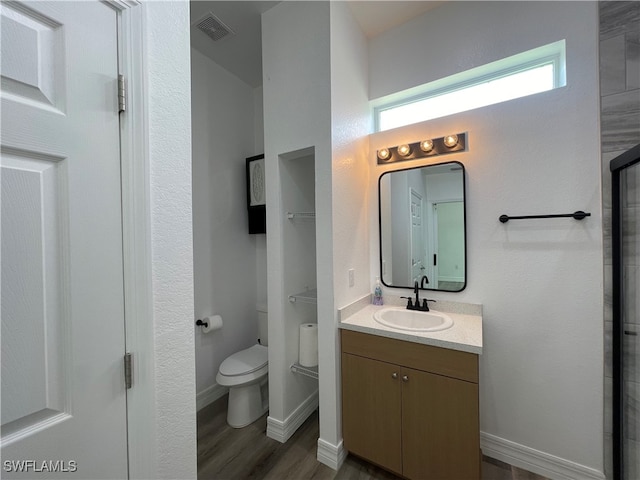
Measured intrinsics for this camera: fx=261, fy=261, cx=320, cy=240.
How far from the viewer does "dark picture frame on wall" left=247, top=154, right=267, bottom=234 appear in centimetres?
244

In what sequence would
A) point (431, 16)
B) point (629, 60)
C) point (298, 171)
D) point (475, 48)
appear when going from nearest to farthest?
point (629, 60) < point (475, 48) < point (431, 16) < point (298, 171)

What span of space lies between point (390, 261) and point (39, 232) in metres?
1.89

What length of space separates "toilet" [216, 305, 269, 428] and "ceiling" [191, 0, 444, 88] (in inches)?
101

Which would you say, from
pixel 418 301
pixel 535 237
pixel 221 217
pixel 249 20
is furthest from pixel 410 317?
pixel 249 20

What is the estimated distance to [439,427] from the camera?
1369 millimetres

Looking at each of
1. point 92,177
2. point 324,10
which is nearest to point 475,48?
point 324,10

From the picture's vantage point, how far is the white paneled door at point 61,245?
0.55m

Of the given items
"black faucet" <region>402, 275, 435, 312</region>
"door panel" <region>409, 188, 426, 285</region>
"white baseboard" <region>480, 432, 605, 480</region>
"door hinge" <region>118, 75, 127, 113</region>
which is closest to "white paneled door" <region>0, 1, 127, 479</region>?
"door hinge" <region>118, 75, 127, 113</region>

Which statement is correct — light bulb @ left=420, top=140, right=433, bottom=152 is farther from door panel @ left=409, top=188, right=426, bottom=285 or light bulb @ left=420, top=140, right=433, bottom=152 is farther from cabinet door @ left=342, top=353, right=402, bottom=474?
cabinet door @ left=342, top=353, right=402, bottom=474

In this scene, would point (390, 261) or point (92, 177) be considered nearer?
point (92, 177)

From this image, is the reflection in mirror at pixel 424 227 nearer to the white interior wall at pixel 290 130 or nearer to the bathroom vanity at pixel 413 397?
the bathroom vanity at pixel 413 397

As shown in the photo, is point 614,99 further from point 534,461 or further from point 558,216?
point 534,461

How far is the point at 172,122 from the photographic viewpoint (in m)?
0.79

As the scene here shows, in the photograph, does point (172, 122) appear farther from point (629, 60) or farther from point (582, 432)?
point (582, 432)
